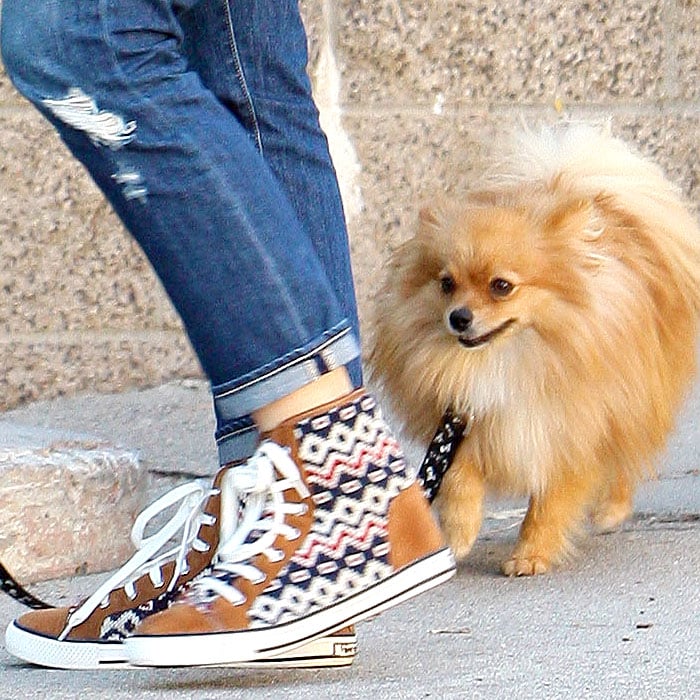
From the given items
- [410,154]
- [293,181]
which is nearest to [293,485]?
[293,181]

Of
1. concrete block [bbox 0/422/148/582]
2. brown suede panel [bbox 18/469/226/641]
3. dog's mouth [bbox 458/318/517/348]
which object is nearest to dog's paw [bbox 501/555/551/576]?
dog's mouth [bbox 458/318/517/348]

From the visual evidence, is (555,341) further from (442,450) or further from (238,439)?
(238,439)

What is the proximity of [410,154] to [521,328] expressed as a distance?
42.0 inches

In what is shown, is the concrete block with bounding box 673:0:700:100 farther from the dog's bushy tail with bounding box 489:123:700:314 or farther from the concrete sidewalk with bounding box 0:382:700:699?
the concrete sidewalk with bounding box 0:382:700:699

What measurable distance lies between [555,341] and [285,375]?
1.12 metres

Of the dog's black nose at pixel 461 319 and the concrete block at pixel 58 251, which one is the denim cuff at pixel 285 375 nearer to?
the dog's black nose at pixel 461 319

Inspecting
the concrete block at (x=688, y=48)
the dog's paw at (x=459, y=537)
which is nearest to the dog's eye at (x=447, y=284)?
the dog's paw at (x=459, y=537)

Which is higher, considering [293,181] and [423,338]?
[293,181]

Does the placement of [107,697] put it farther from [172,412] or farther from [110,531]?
[172,412]

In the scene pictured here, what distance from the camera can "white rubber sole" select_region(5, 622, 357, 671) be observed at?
1.69 m

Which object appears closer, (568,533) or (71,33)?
(71,33)

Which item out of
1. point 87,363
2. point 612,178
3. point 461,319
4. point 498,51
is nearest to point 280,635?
point 461,319

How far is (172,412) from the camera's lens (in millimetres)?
3473

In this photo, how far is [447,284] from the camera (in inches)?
106
